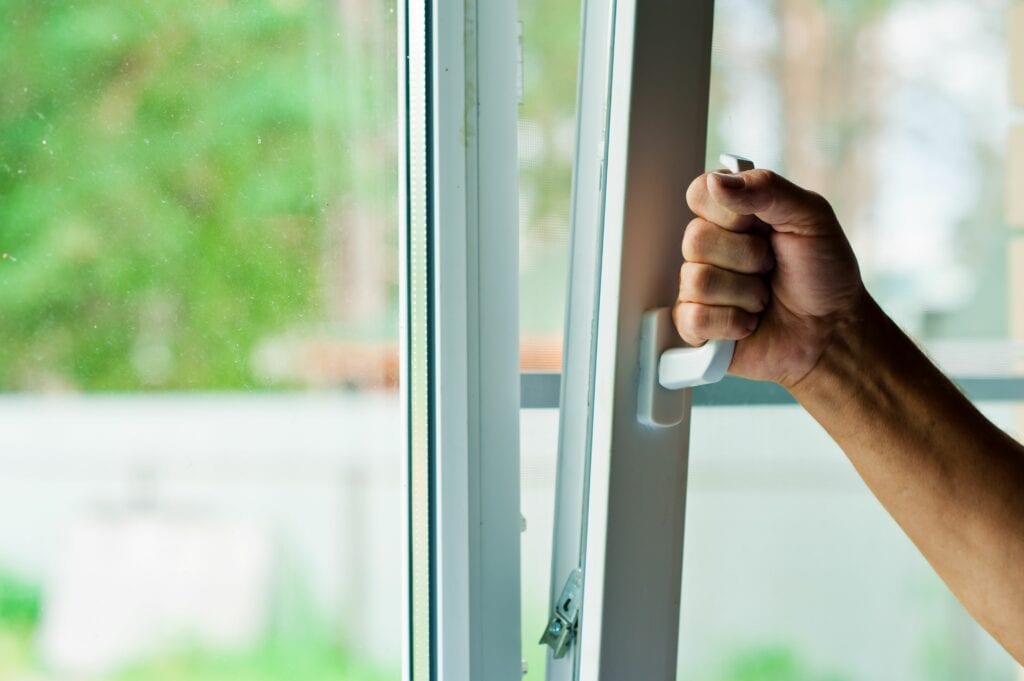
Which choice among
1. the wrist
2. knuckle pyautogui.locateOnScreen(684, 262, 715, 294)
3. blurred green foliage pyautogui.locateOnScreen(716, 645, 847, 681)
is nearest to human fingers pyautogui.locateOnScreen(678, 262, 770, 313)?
knuckle pyautogui.locateOnScreen(684, 262, 715, 294)

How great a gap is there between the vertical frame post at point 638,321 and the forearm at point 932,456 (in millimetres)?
190

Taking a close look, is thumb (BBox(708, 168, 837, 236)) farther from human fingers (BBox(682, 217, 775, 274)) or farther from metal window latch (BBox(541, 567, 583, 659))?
metal window latch (BBox(541, 567, 583, 659))

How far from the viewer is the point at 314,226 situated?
2.76ft

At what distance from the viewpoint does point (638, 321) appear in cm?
80

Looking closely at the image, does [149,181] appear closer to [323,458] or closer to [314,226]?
[314,226]

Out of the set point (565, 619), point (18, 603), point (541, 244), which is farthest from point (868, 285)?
point (18, 603)

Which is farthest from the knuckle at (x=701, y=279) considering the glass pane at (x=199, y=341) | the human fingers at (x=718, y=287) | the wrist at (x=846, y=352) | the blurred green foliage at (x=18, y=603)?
the blurred green foliage at (x=18, y=603)

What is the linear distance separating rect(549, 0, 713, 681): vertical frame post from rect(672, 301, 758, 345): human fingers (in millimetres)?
39

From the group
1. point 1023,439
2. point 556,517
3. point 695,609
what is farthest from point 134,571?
point 1023,439

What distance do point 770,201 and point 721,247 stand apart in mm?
56

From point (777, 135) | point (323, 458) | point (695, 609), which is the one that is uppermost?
point (777, 135)

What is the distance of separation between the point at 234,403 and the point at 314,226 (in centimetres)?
18

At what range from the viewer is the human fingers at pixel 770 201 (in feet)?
2.39

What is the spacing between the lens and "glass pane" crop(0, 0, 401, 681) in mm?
697
